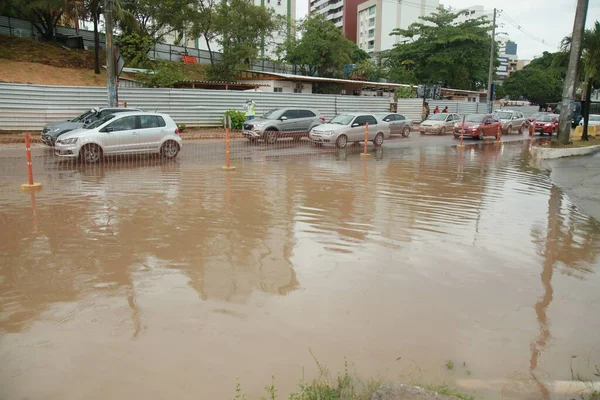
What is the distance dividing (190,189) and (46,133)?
10.8m

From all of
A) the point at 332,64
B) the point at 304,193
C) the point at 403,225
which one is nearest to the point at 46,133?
the point at 304,193

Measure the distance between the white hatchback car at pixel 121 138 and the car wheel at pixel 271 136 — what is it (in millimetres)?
6489

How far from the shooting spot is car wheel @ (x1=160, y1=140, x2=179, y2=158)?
15.7 m

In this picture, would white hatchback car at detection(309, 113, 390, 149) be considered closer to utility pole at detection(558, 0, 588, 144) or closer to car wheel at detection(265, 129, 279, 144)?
car wheel at detection(265, 129, 279, 144)

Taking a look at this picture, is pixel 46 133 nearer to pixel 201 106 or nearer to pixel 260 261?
pixel 201 106

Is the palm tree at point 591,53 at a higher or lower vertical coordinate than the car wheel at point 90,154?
higher

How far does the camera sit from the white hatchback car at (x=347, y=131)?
67.7 ft

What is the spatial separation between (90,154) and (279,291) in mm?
10868

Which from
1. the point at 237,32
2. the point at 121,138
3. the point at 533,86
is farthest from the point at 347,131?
the point at 533,86

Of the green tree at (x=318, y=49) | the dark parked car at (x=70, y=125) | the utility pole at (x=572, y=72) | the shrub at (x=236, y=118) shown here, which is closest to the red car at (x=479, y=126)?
the utility pole at (x=572, y=72)

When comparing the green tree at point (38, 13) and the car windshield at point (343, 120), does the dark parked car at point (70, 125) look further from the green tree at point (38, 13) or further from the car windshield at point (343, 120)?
the green tree at point (38, 13)

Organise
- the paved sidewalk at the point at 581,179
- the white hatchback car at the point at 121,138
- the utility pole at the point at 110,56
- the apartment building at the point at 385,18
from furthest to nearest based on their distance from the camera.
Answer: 1. the apartment building at the point at 385,18
2. the utility pole at the point at 110,56
3. the white hatchback car at the point at 121,138
4. the paved sidewalk at the point at 581,179

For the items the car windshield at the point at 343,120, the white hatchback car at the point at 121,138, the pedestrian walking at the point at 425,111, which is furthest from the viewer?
the pedestrian walking at the point at 425,111

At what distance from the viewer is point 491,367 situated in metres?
3.86
